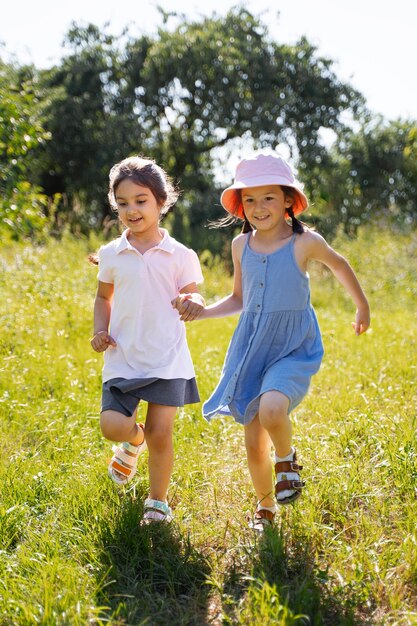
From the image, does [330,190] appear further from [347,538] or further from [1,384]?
[347,538]

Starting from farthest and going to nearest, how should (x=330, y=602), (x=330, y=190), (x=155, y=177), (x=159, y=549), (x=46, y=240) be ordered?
(x=330, y=190), (x=46, y=240), (x=155, y=177), (x=159, y=549), (x=330, y=602)

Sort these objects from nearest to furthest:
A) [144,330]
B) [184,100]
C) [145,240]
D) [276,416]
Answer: [276,416] → [144,330] → [145,240] → [184,100]

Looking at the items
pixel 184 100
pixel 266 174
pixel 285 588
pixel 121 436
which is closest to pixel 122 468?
pixel 121 436

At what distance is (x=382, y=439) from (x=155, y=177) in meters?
1.79

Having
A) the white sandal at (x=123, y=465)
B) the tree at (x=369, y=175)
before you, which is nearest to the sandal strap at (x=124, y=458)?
the white sandal at (x=123, y=465)

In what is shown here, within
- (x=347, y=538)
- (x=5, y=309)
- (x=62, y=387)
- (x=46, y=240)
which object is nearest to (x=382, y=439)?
(x=347, y=538)

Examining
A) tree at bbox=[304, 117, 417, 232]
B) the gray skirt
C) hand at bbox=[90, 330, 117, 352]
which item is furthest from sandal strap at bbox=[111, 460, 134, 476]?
tree at bbox=[304, 117, 417, 232]

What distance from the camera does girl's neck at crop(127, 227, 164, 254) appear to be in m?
3.49

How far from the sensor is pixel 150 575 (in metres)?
2.76

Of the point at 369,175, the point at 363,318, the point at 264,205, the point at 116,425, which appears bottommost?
the point at 116,425

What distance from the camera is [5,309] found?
687cm

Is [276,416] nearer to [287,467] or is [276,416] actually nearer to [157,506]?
[287,467]

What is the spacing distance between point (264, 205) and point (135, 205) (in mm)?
616

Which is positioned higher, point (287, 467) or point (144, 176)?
point (144, 176)
